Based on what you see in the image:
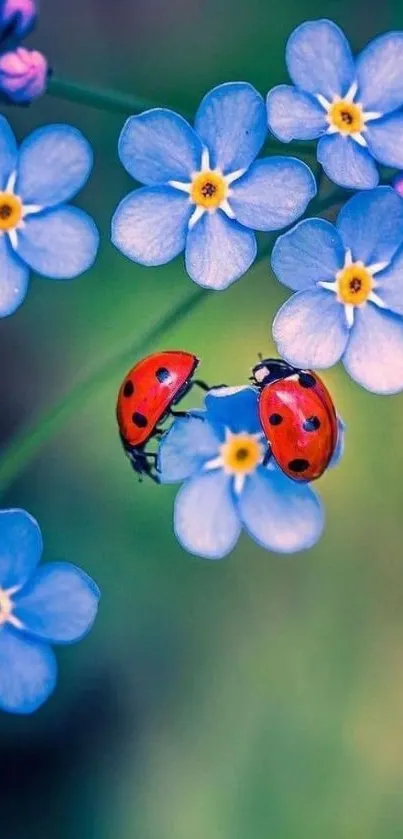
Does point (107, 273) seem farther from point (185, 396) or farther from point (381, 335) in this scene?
point (381, 335)

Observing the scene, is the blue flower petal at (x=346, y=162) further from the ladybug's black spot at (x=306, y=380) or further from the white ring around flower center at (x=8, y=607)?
the white ring around flower center at (x=8, y=607)

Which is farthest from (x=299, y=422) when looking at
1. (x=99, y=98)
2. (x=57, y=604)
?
(x=99, y=98)

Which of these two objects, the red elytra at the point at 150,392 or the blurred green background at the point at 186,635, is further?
the blurred green background at the point at 186,635

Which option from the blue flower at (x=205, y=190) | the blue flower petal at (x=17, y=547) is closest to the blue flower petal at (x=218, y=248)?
the blue flower at (x=205, y=190)

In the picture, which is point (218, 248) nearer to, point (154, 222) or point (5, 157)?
point (154, 222)

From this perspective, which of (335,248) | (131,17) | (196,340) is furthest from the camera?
(131,17)

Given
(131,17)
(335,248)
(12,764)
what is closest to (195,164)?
(335,248)
